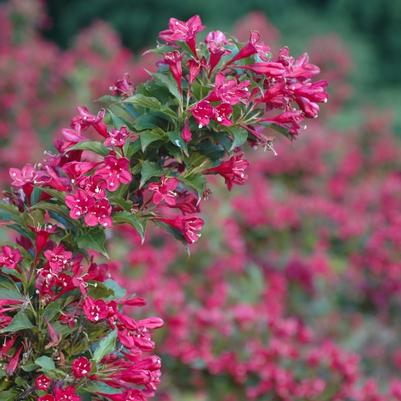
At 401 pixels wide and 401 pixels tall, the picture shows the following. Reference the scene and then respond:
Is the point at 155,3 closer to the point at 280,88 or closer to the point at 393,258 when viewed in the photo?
the point at 393,258

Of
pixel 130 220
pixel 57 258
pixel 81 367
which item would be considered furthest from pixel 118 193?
pixel 81 367

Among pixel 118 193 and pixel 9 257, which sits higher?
pixel 118 193

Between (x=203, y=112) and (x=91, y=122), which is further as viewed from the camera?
(x=91, y=122)

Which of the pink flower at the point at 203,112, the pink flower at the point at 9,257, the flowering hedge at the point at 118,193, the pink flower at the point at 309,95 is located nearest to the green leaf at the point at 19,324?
the flowering hedge at the point at 118,193

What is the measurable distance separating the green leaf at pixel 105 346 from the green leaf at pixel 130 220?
0.25m

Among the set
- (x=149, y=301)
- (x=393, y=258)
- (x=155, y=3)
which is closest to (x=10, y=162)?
(x=149, y=301)

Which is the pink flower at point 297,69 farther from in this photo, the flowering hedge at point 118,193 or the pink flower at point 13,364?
the pink flower at point 13,364

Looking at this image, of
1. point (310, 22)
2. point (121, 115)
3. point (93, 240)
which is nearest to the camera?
point (93, 240)

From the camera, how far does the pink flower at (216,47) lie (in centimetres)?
185

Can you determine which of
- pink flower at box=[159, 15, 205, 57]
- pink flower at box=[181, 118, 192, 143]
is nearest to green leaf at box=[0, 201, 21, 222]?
pink flower at box=[181, 118, 192, 143]

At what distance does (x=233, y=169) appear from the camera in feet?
6.31

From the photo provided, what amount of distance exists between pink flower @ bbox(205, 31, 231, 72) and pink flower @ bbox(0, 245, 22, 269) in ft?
2.12

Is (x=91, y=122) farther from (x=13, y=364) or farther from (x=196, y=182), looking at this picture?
(x=13, y=364)

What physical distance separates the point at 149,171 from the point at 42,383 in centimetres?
55
